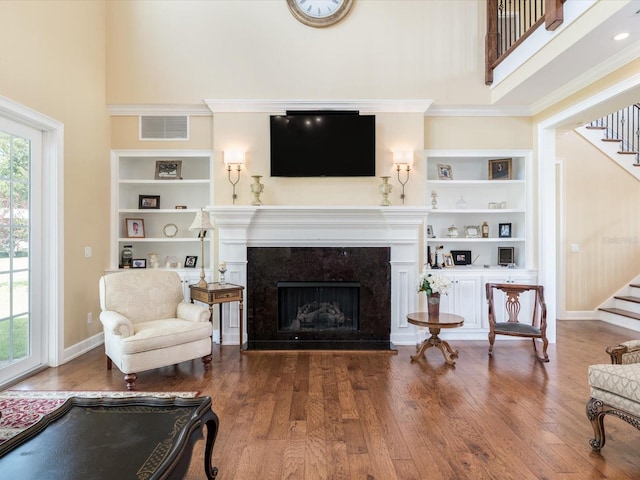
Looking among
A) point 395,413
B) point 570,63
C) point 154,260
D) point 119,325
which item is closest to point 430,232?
point 570,63

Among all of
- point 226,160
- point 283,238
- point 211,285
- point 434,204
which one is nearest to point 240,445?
point 211,285

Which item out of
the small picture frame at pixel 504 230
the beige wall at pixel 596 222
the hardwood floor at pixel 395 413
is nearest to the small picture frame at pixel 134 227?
the hardwood floor at pixel 395 413

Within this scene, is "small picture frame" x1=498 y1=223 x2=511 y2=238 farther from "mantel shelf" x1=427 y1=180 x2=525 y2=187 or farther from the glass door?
the glass door

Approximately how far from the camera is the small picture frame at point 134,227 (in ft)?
16.4

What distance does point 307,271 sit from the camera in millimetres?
4633

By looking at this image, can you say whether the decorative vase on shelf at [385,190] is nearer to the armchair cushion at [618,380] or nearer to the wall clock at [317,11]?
the wall clock at [317,11]

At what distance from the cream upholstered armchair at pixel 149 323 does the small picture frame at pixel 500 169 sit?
4063 mm

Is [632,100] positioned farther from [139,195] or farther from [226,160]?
[139,195]

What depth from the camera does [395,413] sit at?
2799 millimetres

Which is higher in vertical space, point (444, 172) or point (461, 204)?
point (444, 172)

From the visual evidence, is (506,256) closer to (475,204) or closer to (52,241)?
(475,204)

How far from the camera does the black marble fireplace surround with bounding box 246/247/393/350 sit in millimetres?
4594

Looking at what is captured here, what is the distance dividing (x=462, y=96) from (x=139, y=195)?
14.7ft

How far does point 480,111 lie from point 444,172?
2.88ft
